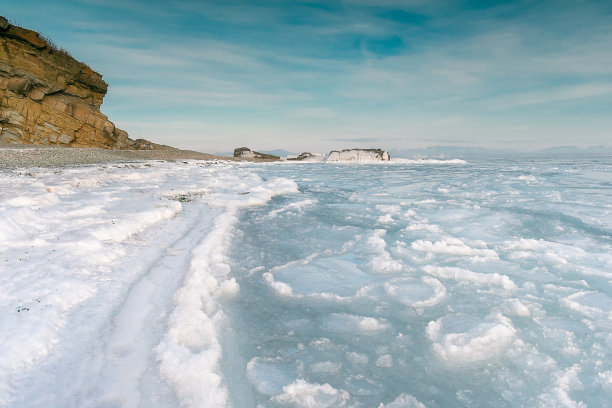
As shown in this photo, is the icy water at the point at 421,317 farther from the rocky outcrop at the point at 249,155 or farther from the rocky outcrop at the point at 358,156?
the rocky outcrop at the point at 249,155

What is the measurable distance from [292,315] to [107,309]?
4.52 feet

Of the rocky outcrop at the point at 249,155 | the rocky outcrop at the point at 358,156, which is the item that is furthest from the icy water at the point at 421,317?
the rocky outcrop at the point at 249,155

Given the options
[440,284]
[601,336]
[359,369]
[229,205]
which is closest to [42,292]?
[359,369]

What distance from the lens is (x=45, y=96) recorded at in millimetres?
23188

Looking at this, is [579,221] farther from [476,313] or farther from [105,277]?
[105,277]

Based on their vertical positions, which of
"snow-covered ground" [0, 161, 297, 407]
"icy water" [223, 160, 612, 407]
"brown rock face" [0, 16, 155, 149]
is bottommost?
"icy water" [223, 160, 612, 407]

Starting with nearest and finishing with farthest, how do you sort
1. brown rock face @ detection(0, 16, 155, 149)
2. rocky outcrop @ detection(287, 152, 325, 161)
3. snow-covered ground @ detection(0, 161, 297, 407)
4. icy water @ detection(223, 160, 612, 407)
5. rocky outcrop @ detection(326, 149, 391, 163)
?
snow-covered ground @ detection(0, 161, 297, 407), icy water @ detection(223, 160, 612, 407), brown rock face @ detection(0, 16, 155, 149), rocky outcrop @ detection(326, 149, 391, 163), rocky outcrop @ detection(287, 152, 325, 161)

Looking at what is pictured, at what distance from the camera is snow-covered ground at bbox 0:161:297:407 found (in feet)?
5.73

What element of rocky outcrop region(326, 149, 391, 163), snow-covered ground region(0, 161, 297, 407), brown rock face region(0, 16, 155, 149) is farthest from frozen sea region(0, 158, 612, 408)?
rocky outcrop region(326, 149, 391, 163)

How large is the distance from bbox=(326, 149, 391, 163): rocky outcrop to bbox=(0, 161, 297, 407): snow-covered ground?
34.5 meters

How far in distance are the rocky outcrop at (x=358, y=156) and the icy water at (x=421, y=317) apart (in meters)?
33.4

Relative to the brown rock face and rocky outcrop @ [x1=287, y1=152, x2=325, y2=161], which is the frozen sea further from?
rocky outcrop @ [x1=287, y1=152, x2=325, y2=161]

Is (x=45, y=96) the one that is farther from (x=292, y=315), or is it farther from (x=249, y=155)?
(x=292, y=315)

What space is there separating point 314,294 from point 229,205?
15.2ft
